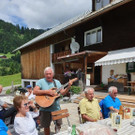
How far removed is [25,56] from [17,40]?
216 ft

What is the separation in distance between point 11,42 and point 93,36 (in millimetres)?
79908

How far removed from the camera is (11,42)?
82875mm

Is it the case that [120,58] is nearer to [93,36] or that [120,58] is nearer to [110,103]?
[93,36]

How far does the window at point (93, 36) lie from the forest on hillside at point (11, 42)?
46.5m

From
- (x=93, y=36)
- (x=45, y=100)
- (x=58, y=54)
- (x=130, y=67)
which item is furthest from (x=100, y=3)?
(x=45, y=100)

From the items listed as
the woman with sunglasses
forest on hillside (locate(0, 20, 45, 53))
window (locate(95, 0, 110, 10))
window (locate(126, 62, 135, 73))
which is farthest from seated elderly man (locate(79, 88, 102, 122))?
forest on hillside (locate(0, 20, 45, 53))

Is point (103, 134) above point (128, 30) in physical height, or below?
below

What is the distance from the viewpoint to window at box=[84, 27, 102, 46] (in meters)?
11.2

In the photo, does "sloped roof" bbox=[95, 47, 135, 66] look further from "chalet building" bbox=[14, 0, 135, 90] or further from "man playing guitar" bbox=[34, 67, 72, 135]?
"man playing guitar" bbox=[34, 67, 72, 135]

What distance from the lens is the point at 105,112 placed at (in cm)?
362

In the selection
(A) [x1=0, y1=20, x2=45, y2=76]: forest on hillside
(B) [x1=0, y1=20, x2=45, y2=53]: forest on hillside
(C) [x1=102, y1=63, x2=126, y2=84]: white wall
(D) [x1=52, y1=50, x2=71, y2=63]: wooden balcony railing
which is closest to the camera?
(C) [x1=102, y1=63, x2=126, y2=84]: white wall

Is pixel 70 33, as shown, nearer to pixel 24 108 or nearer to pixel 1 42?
pixel 24 108

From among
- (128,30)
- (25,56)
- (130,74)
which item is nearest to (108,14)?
(128,30)

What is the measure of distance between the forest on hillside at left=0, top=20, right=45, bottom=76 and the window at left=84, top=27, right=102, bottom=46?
46.5 meters
